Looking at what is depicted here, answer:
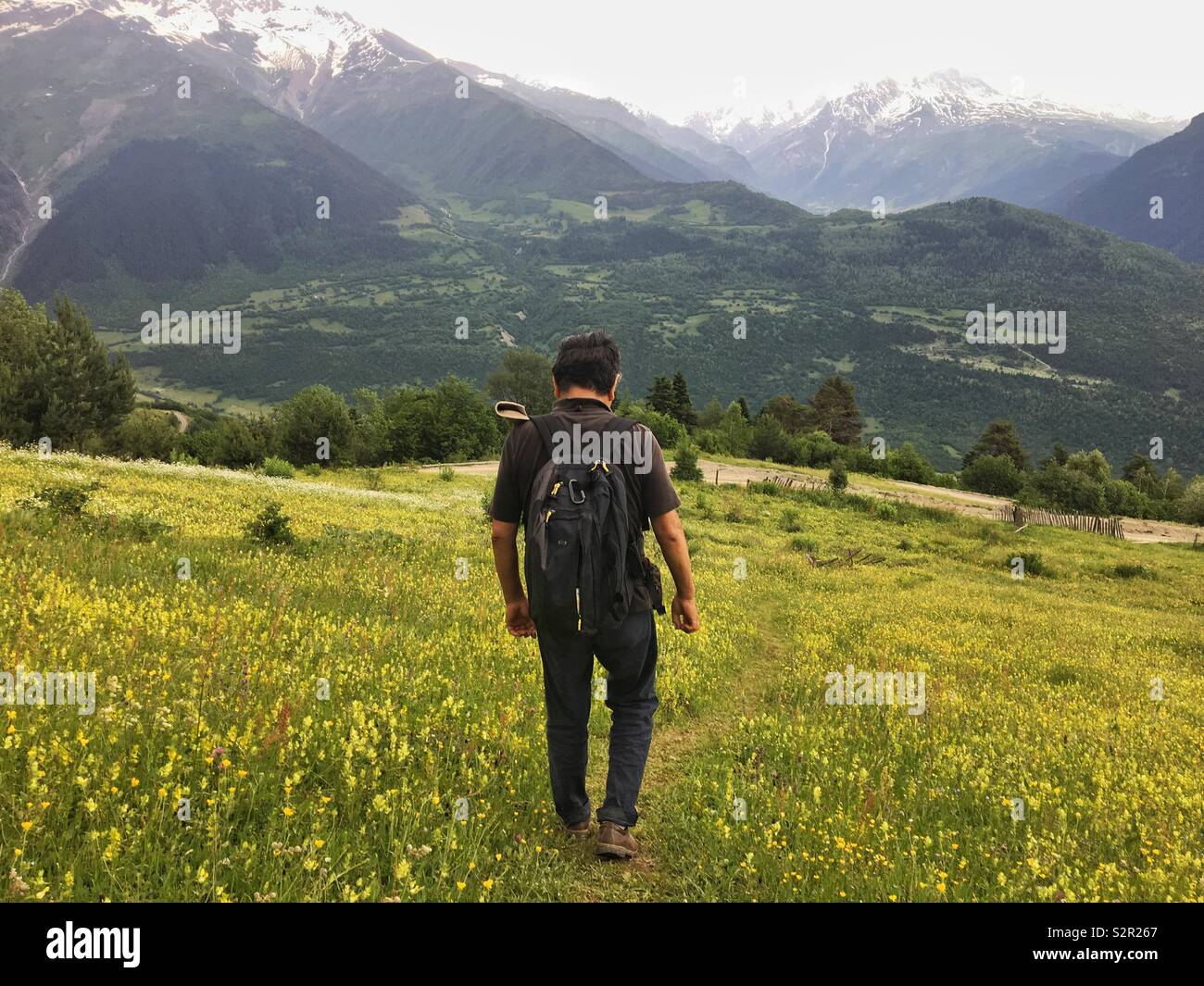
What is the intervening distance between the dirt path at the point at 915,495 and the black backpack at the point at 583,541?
40.9 metres

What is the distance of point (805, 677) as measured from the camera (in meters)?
9.27

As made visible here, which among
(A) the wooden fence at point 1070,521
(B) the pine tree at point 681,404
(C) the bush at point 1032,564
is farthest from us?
(B) the pine tree at point 681,404

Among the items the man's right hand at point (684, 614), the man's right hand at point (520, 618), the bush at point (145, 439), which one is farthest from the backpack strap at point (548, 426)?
the bush at point (145, 439)

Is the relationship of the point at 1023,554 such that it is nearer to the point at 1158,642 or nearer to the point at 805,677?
the point at 1158,642

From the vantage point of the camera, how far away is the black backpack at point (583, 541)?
381 centimetres

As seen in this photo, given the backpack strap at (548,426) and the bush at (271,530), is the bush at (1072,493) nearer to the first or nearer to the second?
the bush at (271,530)

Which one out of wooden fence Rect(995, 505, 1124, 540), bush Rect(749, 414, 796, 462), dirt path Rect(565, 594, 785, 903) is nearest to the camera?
dirt path Rect(565, 594, 785, 903)

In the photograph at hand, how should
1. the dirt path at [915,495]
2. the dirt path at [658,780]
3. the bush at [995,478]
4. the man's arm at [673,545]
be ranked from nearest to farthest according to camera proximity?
the dirt path at [658,780] < the man's arm at [673,545] < the dirt path at [915,495] < the bush at [995,478]

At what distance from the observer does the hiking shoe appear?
13.7 ft

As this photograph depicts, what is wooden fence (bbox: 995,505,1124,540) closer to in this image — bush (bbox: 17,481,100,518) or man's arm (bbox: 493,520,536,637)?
man's arm (bbox: 493,520,536,637)

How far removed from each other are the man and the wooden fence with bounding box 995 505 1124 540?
43.8 m

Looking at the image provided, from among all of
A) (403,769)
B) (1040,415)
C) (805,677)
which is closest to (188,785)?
(403,769)

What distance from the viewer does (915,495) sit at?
49188 millimetres

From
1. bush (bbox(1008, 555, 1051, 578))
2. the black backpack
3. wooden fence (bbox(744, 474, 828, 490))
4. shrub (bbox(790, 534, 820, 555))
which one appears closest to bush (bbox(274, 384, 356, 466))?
wooden fence (bbox(744, 474, 828, 490))
